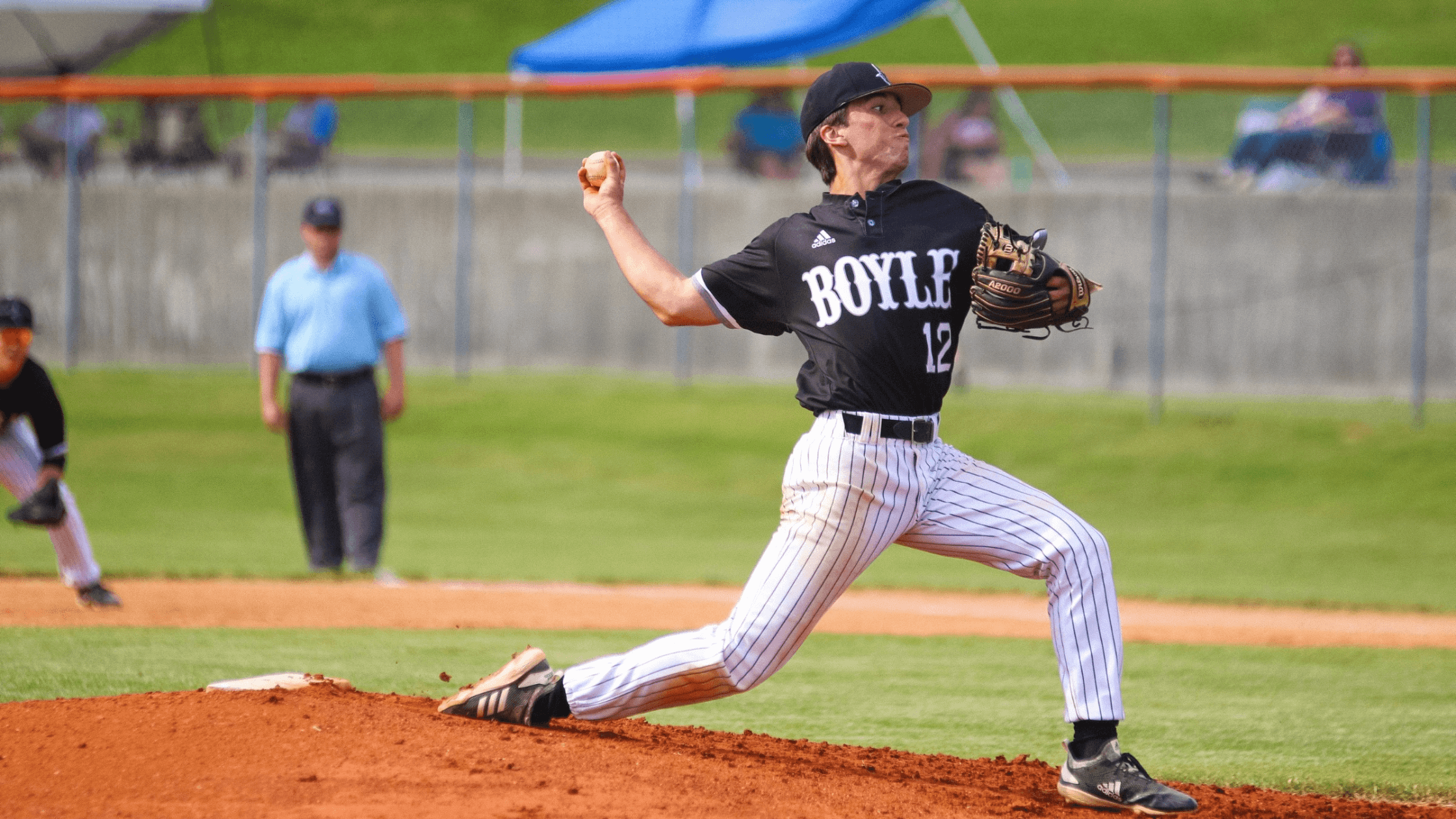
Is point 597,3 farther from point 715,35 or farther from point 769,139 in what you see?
point 769,139

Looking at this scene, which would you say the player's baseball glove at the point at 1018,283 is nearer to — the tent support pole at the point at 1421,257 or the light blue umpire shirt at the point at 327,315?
the light blue umpire shirt at the point at 327,315

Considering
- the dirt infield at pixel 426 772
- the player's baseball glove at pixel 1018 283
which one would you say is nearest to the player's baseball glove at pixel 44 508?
the dirt infield at pixel 426 772

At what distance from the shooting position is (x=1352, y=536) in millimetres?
11398

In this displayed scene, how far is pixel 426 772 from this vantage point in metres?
3.78

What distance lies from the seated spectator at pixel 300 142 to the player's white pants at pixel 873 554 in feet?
43.1

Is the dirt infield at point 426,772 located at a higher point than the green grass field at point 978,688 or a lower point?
higher

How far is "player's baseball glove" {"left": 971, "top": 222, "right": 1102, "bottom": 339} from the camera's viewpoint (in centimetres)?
396

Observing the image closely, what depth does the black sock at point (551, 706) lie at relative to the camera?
430cm

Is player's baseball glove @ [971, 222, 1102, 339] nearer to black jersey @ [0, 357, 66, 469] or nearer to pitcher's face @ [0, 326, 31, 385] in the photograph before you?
pitcher's face @ [0, 326, 31, 385]

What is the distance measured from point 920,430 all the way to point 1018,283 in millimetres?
458

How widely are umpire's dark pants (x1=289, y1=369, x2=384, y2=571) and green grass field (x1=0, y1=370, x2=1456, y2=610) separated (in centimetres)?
55

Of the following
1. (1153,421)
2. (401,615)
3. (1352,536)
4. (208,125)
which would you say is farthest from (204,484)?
(1352,536)

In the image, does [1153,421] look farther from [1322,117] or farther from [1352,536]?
[1322,117]

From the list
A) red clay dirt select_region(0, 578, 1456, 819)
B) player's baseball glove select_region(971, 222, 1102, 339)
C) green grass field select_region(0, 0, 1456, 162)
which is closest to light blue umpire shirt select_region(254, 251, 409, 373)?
red clay dirt select_region(0, 578, 1456, 819)
